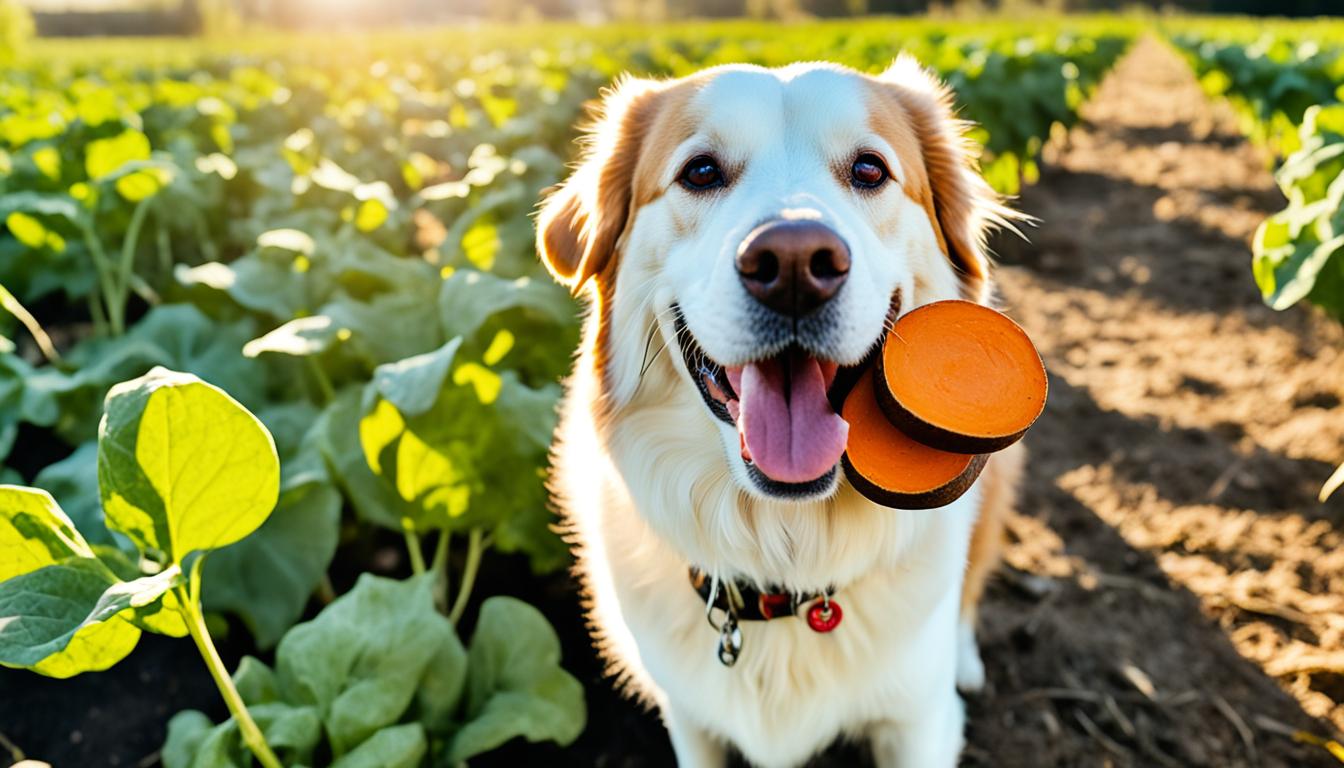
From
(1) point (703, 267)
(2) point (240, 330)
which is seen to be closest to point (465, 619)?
(2) point (240, 330)

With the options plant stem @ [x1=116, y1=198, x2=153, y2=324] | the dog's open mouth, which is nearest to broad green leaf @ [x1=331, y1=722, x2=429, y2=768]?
the dog's open mouth

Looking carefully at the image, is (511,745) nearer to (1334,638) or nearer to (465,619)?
(465,619)

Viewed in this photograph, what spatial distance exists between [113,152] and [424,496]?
272 centimetres

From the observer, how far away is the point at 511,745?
2.50 metres

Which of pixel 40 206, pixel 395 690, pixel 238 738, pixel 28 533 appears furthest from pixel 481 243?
pixel 28 533

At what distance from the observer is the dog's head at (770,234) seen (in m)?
1.56

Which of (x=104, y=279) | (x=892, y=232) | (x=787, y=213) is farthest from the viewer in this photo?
(x=104, y=279)

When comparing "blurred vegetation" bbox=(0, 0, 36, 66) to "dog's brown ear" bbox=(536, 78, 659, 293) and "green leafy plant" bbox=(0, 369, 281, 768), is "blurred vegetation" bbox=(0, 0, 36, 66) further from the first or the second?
"green leafy plant" bbox=(0, 369, 281, 768)

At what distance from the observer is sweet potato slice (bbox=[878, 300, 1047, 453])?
5.16ft

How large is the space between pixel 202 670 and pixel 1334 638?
3.34 m

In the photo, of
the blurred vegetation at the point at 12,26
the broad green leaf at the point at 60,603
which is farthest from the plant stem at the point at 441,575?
the blurred vegetation at the point at 12,26

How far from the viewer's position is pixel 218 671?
1.76 meters

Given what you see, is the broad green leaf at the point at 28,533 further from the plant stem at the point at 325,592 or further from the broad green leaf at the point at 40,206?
the broad green leaf at the point at 40,206

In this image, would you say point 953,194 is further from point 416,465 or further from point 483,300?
point 416,465
